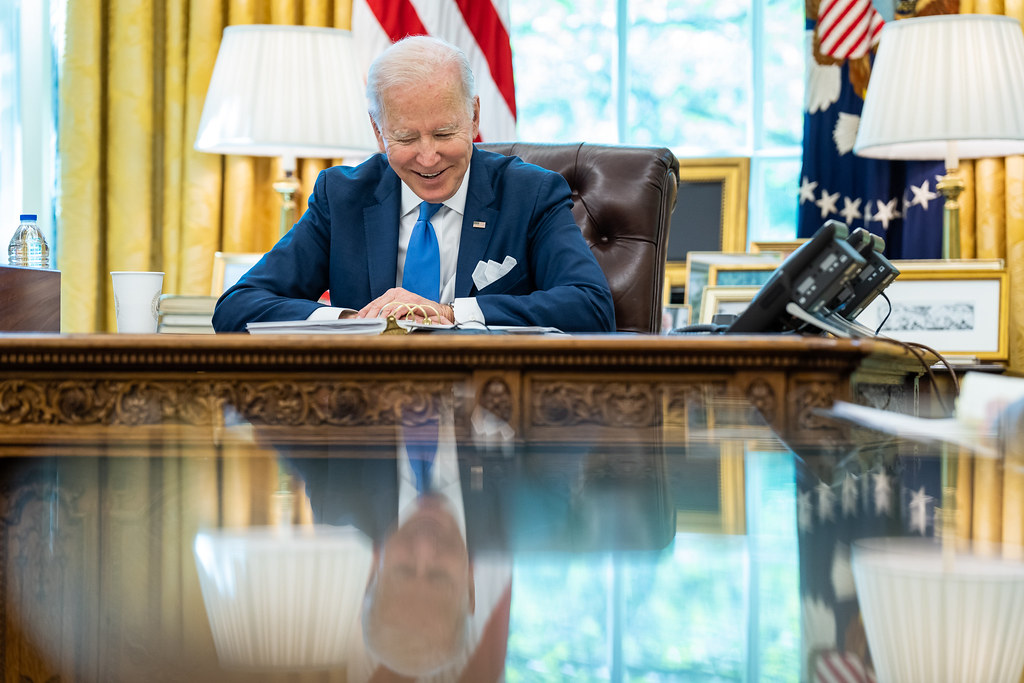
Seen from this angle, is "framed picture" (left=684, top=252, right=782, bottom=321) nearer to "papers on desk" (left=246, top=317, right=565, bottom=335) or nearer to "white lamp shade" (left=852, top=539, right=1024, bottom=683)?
"papers on desk" (left=246, top=317, right=565, bottom=335)

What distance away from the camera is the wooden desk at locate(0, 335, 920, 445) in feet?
3.42

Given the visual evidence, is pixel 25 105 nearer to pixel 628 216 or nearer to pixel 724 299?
pixel 628 216

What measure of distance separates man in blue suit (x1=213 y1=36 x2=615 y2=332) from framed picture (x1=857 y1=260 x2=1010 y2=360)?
1086mm

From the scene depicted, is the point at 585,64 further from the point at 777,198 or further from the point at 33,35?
the point at 33,35

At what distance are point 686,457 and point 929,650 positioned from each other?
666mm

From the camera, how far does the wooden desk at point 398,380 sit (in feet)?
3.42

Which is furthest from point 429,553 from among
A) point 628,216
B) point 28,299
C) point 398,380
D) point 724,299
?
point 724,299

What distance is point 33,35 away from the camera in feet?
10.5

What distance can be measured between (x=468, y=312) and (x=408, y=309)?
0.42ft

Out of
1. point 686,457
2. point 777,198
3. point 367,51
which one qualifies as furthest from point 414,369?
point 777,198

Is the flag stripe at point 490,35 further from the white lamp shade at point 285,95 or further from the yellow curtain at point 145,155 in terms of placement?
the white lamp shade at point 285,95

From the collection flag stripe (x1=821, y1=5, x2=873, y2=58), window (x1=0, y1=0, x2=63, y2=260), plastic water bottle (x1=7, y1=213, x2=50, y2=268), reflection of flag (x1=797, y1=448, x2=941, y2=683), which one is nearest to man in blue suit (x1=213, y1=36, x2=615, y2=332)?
reflection of flag (x1=797, y1=448, x2=941, y2=683)

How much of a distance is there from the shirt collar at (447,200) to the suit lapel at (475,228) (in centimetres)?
1

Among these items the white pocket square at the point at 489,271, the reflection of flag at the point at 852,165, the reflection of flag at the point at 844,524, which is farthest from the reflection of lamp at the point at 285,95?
the reflection of flag at the point at 844,524
